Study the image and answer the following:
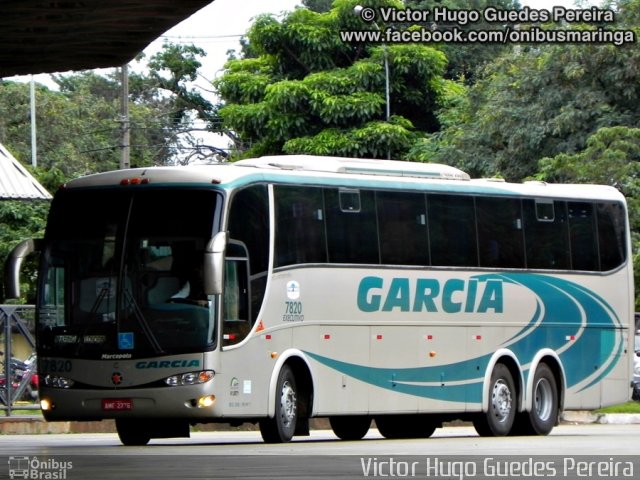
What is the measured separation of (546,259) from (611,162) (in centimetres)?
1366

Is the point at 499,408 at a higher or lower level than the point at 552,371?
lower

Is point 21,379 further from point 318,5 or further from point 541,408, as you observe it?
point 318,5

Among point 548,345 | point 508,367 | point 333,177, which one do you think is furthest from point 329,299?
point 548,345

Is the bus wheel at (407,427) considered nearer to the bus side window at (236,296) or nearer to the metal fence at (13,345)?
the bus side window at (236,296)

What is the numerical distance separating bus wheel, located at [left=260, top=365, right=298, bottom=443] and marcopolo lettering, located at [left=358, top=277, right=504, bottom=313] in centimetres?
168

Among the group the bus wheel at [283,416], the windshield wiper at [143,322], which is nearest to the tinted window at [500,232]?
the bus wheel at [283,416]

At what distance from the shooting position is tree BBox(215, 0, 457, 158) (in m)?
46.0

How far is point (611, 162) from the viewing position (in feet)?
117

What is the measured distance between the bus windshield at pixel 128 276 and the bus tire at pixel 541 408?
244 inches

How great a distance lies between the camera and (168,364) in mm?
17734

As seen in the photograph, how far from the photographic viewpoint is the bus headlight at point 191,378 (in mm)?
17609

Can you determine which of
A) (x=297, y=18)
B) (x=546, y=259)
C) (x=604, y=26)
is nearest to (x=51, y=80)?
(x=297, y=18)

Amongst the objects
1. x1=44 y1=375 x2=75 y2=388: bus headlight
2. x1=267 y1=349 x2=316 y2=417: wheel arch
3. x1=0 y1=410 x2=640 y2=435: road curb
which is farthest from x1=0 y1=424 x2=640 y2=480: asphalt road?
x1=0 y1=410 x2=640 y2=435: road curb

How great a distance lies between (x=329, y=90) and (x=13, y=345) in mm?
23824
